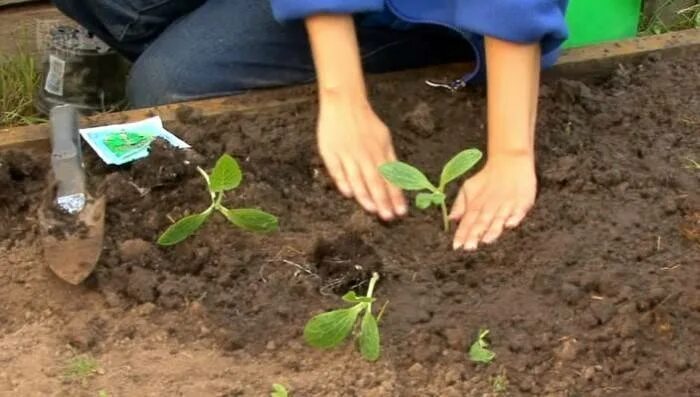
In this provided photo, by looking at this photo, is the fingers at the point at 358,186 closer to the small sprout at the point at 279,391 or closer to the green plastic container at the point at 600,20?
the small sprout at the point at 279,391

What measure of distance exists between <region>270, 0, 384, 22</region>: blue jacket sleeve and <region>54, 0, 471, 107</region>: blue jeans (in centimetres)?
15

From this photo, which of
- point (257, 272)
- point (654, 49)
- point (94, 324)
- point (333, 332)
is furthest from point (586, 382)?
point (654, 49)

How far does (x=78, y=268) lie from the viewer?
5.18ft

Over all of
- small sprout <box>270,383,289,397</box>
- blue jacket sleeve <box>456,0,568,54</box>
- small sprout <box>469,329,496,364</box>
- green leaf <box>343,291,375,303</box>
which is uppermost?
blue jacket sleeve <box>456,0,568,54</box>

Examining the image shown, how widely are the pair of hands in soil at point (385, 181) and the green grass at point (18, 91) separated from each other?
65cm

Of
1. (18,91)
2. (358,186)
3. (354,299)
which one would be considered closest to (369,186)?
(358,186)

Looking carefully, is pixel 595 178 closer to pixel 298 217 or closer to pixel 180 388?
pixel 298 217

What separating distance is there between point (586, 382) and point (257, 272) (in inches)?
16.9

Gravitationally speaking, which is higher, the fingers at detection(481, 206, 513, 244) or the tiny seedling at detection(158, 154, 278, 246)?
the tiny seedling at detection(158, 154, 278, 246)

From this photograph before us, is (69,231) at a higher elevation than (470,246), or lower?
higher

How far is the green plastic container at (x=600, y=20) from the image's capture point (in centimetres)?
222

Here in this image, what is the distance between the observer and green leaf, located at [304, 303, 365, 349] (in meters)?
1.42

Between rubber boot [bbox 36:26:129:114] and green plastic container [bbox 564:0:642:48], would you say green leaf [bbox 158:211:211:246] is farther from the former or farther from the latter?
green plastic container [bbox 564:0:642:48]

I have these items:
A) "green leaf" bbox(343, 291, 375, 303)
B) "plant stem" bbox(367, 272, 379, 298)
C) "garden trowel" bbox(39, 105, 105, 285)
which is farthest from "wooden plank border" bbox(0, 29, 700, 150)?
"green leaf" bbox(343, 291, 375, 303)
